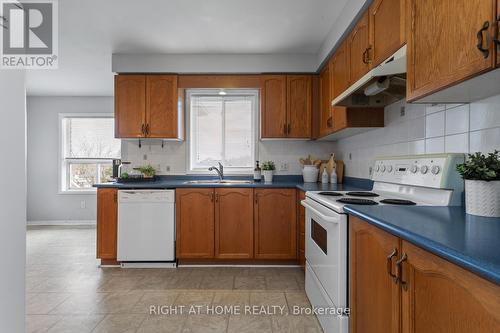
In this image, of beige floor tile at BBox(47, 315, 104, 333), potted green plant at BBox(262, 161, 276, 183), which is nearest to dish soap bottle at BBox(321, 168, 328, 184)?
potted green plant at BBox(262, 161, 276, 183)

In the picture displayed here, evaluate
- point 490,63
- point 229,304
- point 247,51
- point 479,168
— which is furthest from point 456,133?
point 247,51

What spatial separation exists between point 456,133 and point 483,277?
117cm

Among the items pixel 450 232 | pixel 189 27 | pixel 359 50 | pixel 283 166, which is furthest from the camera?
pixel 283 166

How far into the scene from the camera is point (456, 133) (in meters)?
1.52

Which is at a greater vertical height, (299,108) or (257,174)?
(299,108)

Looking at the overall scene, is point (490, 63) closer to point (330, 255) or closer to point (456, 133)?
point (456, 133)

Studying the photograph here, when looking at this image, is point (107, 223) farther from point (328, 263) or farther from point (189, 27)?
point (328, 263)

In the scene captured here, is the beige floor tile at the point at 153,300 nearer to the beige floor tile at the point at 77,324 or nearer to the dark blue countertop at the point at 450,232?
the beige floor tile at the point at 77,324

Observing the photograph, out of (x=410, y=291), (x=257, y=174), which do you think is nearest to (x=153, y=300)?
(x=257, y=174)

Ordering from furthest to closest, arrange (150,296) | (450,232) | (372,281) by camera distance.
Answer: (150,296) < (372,281) < (450,232)

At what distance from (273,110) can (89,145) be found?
385 cm

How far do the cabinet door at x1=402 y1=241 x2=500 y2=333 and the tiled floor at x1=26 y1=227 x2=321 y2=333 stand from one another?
46.6 inches

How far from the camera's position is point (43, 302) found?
2295mm

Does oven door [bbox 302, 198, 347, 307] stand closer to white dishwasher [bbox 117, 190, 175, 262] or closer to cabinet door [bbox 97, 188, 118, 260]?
white dishwasher [bbox 117, 190, 175, 262]
